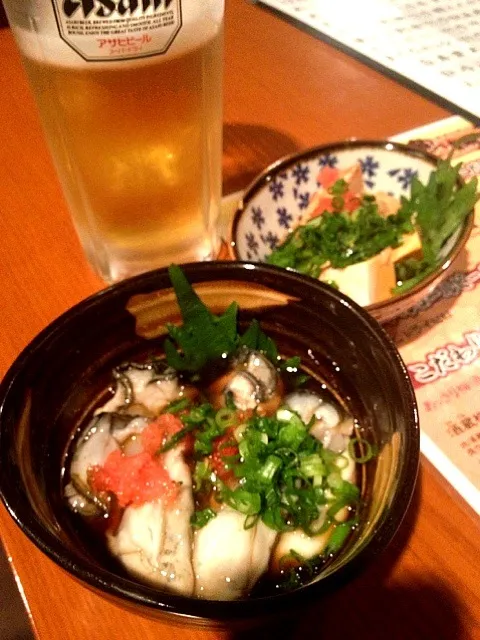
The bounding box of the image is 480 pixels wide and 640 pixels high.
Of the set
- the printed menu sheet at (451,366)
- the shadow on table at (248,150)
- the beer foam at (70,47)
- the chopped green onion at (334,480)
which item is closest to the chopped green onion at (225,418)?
the chopped green onion at (334,480)

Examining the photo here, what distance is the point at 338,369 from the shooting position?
0.76m

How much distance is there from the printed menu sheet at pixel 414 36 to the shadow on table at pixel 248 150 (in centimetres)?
37

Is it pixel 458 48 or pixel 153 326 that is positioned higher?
pixel 458 48

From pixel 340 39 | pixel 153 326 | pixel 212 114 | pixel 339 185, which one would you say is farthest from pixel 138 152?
pixel 340 39

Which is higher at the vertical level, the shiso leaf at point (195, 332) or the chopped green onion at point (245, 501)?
the shiso leaf at point (195, 332)

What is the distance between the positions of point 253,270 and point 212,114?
0.30 metres

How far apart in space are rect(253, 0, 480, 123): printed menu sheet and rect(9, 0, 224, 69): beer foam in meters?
0.74

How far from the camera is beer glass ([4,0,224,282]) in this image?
2.34 ft

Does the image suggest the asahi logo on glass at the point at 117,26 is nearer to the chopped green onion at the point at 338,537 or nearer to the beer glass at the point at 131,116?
the beer glass at the point at 131,116

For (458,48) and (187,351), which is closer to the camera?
(187,351)

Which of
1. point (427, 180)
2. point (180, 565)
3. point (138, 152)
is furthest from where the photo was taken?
point (427, 180)

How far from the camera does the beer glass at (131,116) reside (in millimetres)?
714

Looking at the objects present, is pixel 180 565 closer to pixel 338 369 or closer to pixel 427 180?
pixel 338 369

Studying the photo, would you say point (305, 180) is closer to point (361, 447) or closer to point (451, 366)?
point (451, 366)
